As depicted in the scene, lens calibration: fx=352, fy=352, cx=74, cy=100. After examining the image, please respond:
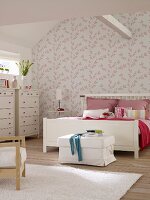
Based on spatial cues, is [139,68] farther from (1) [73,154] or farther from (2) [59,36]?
(1) [73,154]

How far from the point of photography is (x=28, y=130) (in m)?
8.06

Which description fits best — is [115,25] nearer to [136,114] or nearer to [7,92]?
[136,114]

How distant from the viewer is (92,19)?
8234mm

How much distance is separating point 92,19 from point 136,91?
200 centimetres

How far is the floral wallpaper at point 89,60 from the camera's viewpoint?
7.75 m

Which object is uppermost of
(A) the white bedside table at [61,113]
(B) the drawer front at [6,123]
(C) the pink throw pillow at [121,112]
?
(C) the pink throw pillow at [121,112]

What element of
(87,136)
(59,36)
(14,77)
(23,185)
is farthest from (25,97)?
(23,185)

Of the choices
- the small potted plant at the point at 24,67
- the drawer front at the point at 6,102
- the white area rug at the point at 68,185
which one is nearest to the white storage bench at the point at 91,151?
the white area rug at the point at 68,185

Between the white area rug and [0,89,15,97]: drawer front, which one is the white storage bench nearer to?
the white area rug

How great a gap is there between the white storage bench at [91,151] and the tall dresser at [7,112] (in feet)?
8.11

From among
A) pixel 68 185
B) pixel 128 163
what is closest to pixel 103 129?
pixel 128 163

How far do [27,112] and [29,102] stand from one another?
0.79ft

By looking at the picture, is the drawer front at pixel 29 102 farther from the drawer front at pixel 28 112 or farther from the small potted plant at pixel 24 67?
the small potted plant at pixel 24 67

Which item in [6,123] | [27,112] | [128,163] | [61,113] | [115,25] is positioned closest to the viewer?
[128,163]
